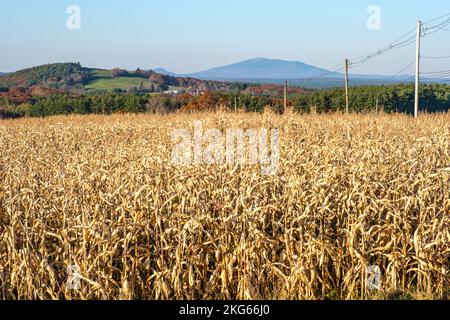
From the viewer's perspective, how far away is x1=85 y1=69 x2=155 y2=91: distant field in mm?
87875

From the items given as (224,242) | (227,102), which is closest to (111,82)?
(227,102)

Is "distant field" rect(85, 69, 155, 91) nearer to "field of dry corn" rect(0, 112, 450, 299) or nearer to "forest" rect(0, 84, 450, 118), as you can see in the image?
"forest" rect(0, 84, 450, 118)

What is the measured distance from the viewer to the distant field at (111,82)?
8788cm

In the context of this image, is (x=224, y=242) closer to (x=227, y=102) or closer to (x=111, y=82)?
(x=227, y=102)

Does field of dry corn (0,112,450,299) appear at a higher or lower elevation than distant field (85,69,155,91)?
lower

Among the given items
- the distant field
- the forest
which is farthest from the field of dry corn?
the distant field

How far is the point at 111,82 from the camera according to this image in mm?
92500

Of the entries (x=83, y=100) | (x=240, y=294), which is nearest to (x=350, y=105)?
(x=83, y=100)

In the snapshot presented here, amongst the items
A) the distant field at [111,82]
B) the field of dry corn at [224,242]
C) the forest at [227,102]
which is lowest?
the field of dry corn at [224,242]

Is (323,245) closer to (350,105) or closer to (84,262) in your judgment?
(84,262)

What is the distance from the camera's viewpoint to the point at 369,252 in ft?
17.3

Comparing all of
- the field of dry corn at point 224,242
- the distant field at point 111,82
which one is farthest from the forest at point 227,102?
the field of dry corn at point 224,242

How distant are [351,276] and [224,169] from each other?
10.2 ft

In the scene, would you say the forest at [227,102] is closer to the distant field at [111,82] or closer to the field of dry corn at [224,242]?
the distant field at [111,82]
